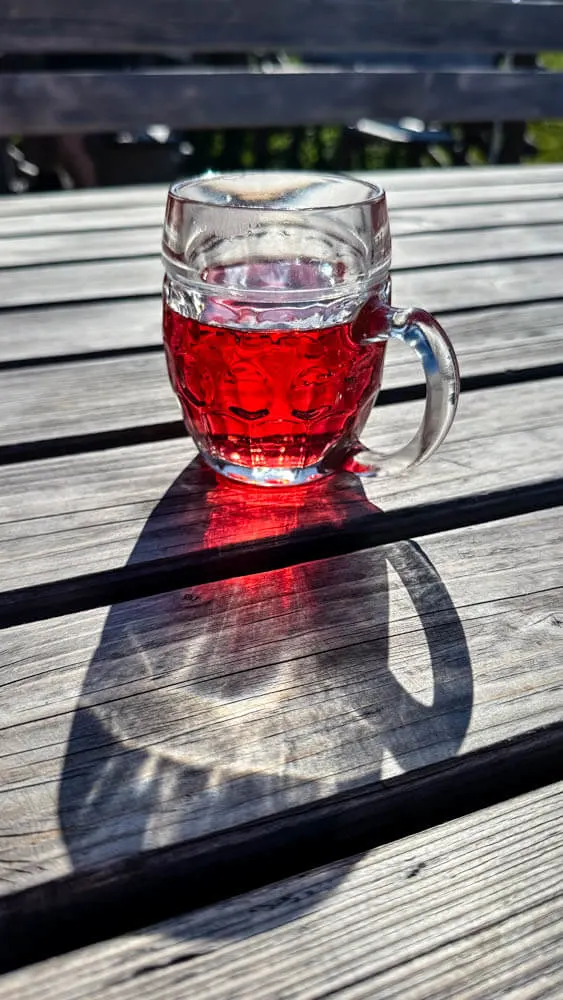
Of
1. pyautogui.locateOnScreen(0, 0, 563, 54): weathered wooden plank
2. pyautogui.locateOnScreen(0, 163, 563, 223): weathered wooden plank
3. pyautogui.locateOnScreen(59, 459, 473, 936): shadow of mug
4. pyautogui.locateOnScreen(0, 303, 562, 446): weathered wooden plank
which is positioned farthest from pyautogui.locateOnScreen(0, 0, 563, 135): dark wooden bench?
pyautogui.locateOnScreen(59, 459, 473, 936): shadow of mug

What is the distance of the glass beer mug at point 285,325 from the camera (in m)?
0.53

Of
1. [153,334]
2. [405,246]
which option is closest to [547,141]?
[405,246]

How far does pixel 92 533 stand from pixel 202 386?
10cm

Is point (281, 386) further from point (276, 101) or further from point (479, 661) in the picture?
point (276, 101)

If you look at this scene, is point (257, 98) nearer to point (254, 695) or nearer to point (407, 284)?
point (407, 284)

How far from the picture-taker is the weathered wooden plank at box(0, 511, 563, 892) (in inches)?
14.9

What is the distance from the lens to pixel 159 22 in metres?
1.91

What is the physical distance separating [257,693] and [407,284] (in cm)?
65

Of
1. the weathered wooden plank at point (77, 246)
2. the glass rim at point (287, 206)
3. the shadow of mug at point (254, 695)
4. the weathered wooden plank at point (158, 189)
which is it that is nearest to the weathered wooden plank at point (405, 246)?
the weathered wooden plank at point (77, 246)

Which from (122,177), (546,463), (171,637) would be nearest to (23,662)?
(171,637)

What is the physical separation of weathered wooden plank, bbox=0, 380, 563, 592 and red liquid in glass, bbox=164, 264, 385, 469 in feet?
0.11

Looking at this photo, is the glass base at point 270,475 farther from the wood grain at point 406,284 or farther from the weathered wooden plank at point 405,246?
the weathered wooden plank at point 405,246

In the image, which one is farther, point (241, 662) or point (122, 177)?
point (122, 177)

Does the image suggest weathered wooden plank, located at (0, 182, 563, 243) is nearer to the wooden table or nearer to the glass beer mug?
the wooden table
